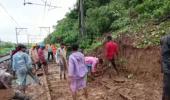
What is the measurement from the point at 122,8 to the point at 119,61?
29.6 ft

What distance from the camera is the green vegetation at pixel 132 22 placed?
716 inches

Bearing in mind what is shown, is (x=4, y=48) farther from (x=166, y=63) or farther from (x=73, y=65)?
(x=166, y=63)

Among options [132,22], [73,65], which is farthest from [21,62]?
[132,22]

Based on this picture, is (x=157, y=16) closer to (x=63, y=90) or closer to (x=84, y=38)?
(x=63, y=90)

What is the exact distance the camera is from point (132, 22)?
22812mm

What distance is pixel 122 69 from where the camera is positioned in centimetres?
1816

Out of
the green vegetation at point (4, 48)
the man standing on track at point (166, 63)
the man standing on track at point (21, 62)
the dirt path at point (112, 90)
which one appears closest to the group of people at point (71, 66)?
the man standing on track at point (21, 62)

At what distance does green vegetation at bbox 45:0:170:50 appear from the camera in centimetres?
1819

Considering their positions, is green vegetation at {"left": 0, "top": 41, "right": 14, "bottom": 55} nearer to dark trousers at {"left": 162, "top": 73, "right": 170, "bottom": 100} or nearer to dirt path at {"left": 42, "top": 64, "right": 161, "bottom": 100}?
dirt path at {"left": 42, "top": 64, "right": 161, "bottom": 100}

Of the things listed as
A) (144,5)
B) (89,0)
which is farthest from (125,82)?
(89,0)

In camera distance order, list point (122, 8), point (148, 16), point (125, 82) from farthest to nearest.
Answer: point (122, 8), point (148, 16), point (125, 82)

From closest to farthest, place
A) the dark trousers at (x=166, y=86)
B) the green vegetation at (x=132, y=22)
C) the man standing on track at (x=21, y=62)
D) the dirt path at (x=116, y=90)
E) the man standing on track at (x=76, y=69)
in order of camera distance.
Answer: the dark trousers at (x=166, y=86) → the man standing on track at (x=76, y=69) → the dirt path at (x=116, y=90) → the man standing on track at (x=21, y=62) → the green vegetation at (x=132, y=22)

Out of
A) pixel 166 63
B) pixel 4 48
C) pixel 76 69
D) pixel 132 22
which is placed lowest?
pixel 4 48

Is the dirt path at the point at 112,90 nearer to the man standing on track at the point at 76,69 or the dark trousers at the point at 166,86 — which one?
the man standing on track at the point at 76,69
